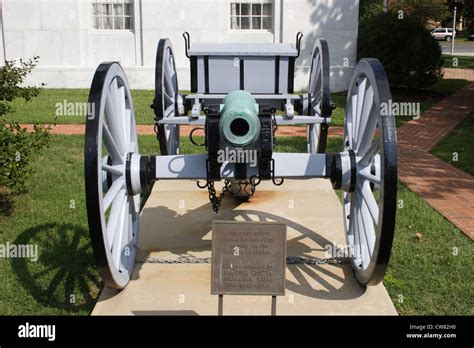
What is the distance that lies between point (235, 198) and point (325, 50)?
6.59 feet

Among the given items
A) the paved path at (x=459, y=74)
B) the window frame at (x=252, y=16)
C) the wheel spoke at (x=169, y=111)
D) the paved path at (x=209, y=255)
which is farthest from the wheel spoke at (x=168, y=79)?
the paved path at (x=459, y=74)

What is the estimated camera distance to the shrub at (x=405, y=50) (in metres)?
15.1

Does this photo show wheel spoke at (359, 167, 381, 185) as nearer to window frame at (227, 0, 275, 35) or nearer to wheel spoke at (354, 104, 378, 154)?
wheel spoke at (354, 104, 378, 154)

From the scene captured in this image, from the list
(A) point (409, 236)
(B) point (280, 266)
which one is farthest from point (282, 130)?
(B) point (280, 266)

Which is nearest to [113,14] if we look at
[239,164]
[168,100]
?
[168,100]

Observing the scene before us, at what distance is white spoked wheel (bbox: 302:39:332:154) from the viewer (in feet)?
21.7

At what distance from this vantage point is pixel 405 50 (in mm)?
14977

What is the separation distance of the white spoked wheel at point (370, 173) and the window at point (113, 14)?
11.6 metres

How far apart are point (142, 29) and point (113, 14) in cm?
91

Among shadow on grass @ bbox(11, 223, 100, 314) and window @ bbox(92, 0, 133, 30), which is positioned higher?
window @ bbox(92, 0, 133, 30)

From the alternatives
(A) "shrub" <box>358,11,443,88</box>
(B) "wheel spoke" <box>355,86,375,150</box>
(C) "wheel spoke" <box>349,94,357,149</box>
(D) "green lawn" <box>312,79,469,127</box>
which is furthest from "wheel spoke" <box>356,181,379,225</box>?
(A) "shrub" <box>358,11,443,88</box>

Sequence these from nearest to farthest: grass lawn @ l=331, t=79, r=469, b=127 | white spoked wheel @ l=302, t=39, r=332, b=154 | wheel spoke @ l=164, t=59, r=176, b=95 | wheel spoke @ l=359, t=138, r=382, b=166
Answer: wheel spoke @ l=359, t=138, r=382, b=166 < white spoked wheel @ l=302, t=39, r=332, b=154 < wheel spoke @ l=164, t=59, r=176, b=95 < grass lawn @ l=331, t=79, r=469, b=127

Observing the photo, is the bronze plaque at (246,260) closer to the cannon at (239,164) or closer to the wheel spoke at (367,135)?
the cannon at (239,164)

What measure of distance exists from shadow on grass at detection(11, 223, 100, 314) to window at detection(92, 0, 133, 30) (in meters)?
10.8
